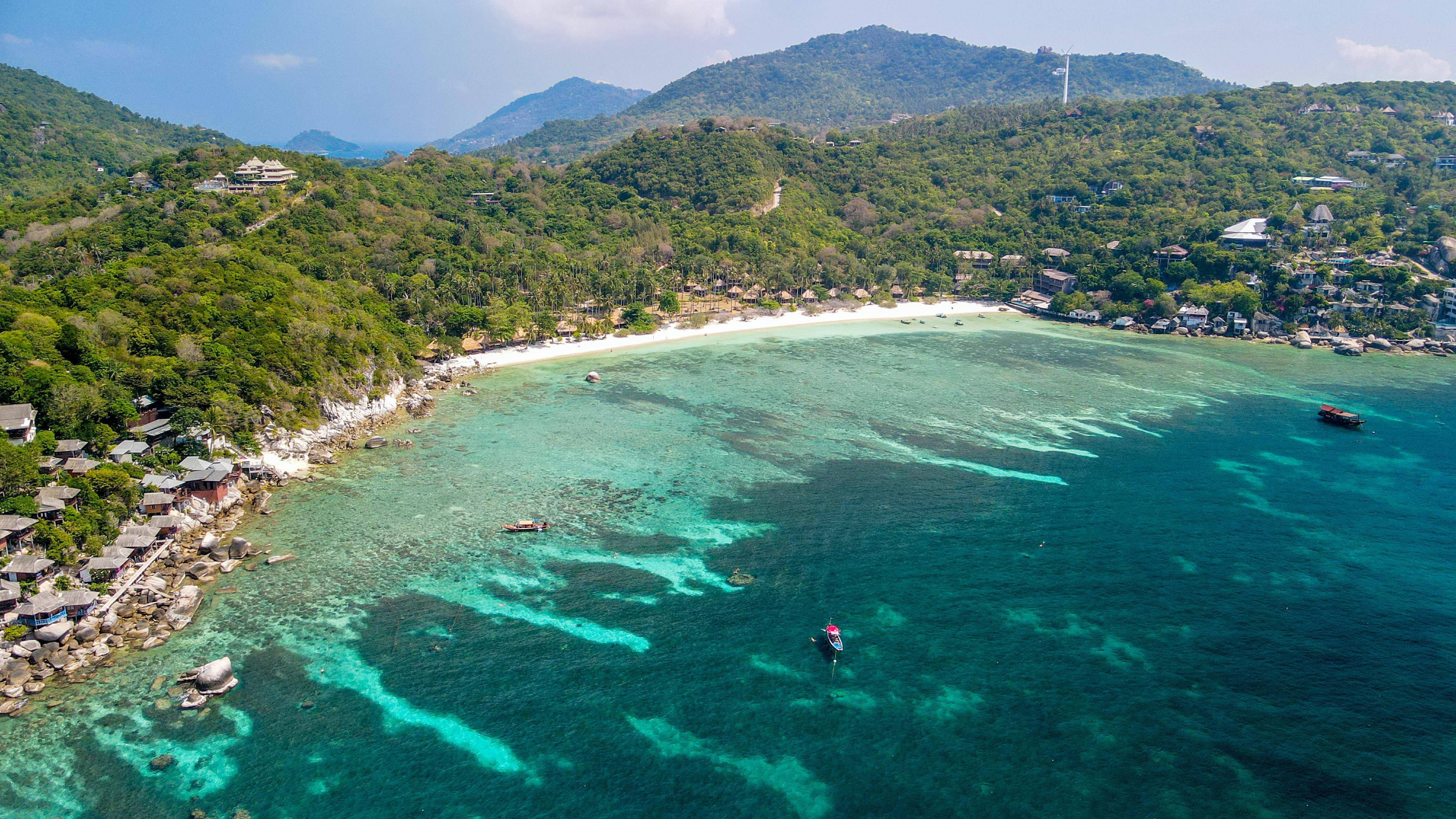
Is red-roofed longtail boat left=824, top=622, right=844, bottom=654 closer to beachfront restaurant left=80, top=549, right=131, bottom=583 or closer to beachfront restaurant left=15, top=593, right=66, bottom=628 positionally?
beachfront restaurant left=15, top=593, right=66, bottom=628

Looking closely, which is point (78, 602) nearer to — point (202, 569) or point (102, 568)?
point (102, 568)

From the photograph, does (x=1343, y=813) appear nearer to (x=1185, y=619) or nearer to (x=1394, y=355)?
(x=1185, y=619)

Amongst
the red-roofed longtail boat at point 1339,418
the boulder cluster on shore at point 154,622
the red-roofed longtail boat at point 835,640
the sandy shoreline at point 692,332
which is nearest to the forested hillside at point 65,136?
the sandy shoreline at point 692,332

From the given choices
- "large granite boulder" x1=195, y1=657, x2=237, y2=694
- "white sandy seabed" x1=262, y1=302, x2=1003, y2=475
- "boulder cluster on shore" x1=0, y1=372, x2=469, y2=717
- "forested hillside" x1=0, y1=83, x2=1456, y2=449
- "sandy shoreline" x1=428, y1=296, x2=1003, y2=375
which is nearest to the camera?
"large granite boulder" x1=195, y1=657, x2=237, y2=694

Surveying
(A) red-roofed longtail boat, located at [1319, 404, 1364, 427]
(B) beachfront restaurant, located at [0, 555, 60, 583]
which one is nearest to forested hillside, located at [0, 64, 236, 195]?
(B) beachfront restaurant, located at [0, 555, 60, 583]

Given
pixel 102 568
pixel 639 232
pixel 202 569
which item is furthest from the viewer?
pixel 639 232

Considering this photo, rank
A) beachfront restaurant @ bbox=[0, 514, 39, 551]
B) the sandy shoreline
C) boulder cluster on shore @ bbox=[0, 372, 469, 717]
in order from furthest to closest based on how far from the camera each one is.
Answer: the sandy shoreline → beachfront restaurant @ bbox=[0, 514, 39, 551] → boulder cluster on shore @ bbox=[0, 372, 469, 717]

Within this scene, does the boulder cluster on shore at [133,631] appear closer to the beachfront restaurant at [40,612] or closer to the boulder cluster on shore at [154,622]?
the boulder cluster on shore at [154,622]

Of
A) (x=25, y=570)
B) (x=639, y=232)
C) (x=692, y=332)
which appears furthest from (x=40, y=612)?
(x=639, y=232)
